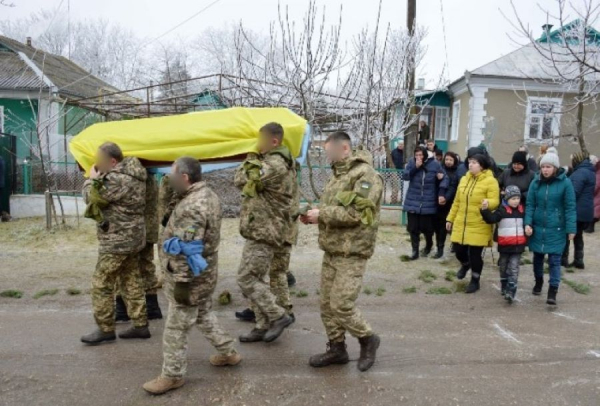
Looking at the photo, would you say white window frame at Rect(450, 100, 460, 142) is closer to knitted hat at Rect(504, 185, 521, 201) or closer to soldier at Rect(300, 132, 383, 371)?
knitted hat at Rect(504, 185, 521, 201)

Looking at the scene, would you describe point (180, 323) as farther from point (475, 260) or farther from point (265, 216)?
point (475, 260)

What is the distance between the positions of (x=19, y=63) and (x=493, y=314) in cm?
1973

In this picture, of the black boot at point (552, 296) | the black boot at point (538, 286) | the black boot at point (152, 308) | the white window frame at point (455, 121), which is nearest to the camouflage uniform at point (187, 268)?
the black boot at point (152, 308)

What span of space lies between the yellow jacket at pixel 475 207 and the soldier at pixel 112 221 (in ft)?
13.0

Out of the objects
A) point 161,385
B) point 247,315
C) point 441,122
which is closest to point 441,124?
point 441,122

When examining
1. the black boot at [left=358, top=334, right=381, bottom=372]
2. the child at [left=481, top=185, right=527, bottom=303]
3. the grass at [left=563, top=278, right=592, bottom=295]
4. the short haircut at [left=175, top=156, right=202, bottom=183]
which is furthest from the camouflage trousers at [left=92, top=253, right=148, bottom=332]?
the grass at [left=563, top=278, right=592, bottom=295]

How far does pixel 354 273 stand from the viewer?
12.6 feet

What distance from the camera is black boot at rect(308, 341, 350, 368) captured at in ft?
13.1

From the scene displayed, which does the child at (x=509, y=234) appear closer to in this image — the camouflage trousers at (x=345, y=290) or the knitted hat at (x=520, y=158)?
the knitted hat at (x=520, y=158)

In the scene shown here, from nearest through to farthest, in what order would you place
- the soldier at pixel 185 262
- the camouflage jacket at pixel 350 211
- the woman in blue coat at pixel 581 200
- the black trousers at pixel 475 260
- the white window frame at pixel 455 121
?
the soldier at pixel 185 262, the camouflage jacket at pixel 350 211, the black trousers at pixel 475 260, the woman in blue coat at pixel 581 200, the white window frame at pixel 455 121

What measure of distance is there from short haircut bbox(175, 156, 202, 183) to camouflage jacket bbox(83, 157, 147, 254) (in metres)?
0.90

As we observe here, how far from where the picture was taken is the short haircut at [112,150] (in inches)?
171

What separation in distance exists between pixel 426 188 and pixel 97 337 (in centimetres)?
518

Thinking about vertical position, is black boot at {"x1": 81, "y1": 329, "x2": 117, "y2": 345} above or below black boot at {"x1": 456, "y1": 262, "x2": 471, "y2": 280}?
below
